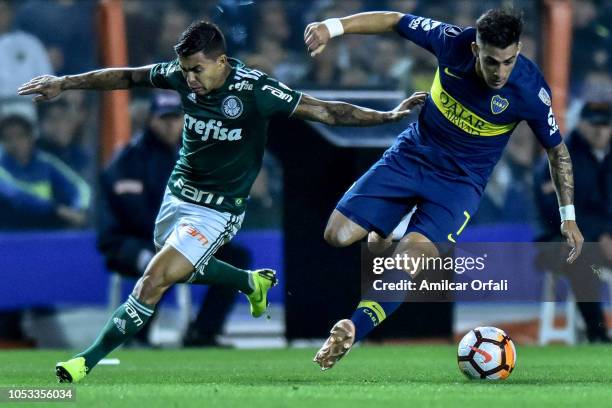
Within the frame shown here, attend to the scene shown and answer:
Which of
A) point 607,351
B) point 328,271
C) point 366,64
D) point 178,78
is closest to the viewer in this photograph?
point 178,78

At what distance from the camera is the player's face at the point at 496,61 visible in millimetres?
→ 7844

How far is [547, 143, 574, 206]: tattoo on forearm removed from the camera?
27.3 ft

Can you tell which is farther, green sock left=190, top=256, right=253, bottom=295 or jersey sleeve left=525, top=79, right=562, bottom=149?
green sock left=190, top=256, right=253, bottom=295

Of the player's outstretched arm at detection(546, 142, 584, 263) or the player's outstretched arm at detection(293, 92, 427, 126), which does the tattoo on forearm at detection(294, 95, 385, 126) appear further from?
the player's outstretched arm at detection(546, 142, 584, 263)

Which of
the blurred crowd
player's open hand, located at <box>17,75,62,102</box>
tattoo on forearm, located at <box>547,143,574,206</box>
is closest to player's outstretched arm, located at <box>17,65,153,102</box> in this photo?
player's open hand, located at <box>17,75,62,102</box>

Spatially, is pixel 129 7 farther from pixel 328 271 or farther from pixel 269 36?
pixel 328 271

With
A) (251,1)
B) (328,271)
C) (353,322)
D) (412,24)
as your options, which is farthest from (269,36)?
(353,322)

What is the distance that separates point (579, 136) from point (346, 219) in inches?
178

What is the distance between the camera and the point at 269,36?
1242 cm

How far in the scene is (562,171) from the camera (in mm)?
8320

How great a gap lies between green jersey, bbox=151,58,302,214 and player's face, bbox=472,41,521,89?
3.71 feet

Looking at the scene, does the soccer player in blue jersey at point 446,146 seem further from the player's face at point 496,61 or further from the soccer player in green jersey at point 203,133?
the soccer player in green jersey at point 203,133

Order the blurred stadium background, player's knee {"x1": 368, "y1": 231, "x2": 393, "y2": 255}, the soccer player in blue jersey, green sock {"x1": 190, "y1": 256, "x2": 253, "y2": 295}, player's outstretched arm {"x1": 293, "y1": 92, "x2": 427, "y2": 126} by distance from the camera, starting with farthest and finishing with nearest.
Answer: the blurred stadium background, green sock {"x1": 190, "y1": 256, "x2": 253, "y2": 295}, player's knee {"x1": 368, "y1": 231, "x2": 393, "y2": 255}, player's outstretched arm {"x1": 293, "y1": 92, "x2": 427, "y2": 126}, the soccer player in blue jersey

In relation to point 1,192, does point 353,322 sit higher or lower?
lower
